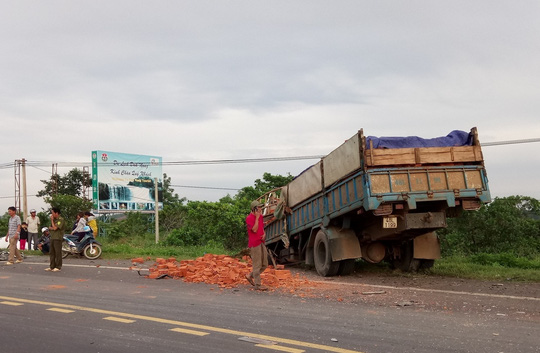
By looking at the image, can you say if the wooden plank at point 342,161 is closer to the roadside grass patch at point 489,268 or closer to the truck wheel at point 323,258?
the truck wheel at point 323,258

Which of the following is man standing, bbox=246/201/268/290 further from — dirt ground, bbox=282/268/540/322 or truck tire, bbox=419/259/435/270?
truck tire, bbox=419/259/435/270

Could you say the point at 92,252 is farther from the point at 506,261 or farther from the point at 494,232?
the point at 494,232

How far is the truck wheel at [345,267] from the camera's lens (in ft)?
41.9

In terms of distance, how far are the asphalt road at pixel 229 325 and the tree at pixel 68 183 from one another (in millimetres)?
40559

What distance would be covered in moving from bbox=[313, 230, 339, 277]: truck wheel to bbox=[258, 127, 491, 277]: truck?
0.08ft

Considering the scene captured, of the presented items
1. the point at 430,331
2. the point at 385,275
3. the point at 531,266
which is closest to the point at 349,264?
the point at 385,275

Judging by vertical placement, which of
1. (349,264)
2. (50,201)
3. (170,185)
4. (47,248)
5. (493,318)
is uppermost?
(170,185)

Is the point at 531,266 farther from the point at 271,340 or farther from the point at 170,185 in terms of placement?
the point at 170,185

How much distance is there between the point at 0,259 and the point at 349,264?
1118 centimetres

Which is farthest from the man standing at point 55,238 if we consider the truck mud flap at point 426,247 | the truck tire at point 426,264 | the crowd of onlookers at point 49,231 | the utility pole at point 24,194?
the utility pole at point 24,194

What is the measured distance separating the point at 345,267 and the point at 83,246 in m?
8.40

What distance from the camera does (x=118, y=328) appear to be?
622 centimetres

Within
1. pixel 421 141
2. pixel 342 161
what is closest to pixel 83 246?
pixel 342 161

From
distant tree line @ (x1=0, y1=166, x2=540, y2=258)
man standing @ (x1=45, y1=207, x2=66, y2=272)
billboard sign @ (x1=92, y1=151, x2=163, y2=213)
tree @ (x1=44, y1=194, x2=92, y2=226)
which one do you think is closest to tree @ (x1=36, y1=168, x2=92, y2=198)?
distant tree line @ (x1=0, y1=166, x2=540, y2=258)
